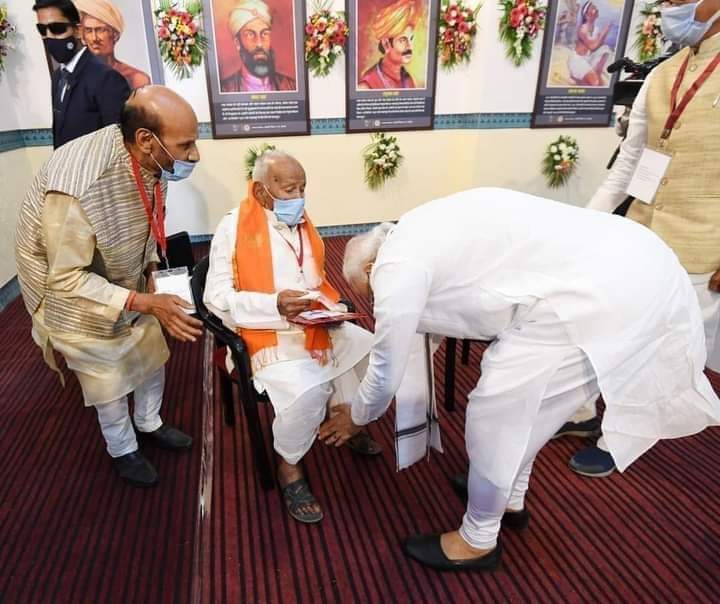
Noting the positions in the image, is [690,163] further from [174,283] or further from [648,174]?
[174,283]

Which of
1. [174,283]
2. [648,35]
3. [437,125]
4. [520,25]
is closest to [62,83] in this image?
[174,283]

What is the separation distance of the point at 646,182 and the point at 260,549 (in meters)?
2.04

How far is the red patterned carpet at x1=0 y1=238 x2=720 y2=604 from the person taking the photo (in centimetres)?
158

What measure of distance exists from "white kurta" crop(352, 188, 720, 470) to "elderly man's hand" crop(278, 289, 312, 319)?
1.48 ft

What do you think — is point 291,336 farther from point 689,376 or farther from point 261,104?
point 261,104

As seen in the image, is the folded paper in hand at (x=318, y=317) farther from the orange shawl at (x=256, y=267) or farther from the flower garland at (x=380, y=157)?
the flower garland at (x=380, y=157)

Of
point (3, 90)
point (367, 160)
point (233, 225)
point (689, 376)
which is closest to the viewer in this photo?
point (689, 376)

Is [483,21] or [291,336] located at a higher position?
[483,21]

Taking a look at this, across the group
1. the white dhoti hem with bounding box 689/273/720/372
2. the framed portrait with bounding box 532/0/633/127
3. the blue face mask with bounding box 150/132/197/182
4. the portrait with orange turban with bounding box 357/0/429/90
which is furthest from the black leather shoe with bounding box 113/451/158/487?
the framed portrait with bounding box 532/0/633/127

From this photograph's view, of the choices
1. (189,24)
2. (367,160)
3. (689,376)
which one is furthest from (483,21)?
(689,376)

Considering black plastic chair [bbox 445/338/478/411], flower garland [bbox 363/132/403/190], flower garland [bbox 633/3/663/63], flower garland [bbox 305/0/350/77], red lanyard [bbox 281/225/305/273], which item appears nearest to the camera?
red lanyard [bbox 281/225/305/273]

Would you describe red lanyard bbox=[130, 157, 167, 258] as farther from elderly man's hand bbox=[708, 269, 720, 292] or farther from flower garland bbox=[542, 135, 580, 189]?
flower garland bbox=[542, 135, 580, 189]

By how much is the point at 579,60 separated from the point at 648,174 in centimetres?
384

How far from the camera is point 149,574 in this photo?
64.3 inches
